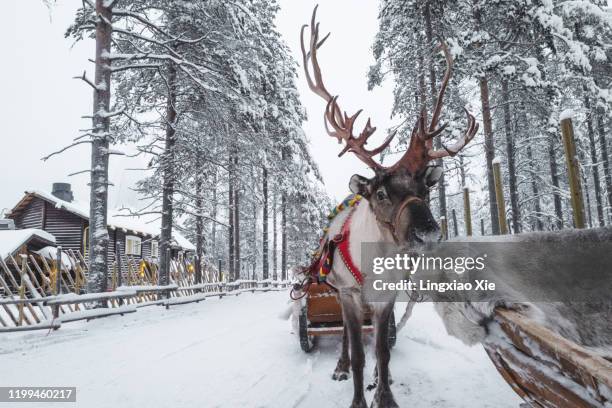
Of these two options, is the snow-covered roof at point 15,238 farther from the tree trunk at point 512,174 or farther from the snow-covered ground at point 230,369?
the tree trunk at point 512,174

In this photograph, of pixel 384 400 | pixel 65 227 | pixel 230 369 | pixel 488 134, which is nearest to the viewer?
pixel 384 400

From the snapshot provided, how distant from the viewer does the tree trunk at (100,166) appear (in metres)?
8.42

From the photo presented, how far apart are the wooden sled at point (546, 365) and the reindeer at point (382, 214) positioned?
0.90m

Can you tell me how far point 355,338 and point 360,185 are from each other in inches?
59.4

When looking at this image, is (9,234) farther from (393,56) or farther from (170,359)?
(393,56)

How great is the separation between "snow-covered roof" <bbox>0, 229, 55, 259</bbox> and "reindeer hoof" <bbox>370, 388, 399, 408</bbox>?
2206 centimetres

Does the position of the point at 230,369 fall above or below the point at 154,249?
below

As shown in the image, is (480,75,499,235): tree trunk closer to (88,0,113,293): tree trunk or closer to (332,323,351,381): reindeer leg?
(332,323,351,381): reindeer leg

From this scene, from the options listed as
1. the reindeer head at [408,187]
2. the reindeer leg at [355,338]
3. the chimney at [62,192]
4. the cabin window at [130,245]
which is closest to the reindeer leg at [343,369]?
the reindeer leg at [355,338]

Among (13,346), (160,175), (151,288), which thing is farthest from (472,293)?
(160,175)

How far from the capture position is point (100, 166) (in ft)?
28.2

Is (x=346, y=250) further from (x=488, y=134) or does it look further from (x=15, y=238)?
(x=15, y=238)

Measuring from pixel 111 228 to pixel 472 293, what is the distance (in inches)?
1008

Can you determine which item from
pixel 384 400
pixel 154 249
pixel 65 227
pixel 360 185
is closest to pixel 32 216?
pixel 65 227
